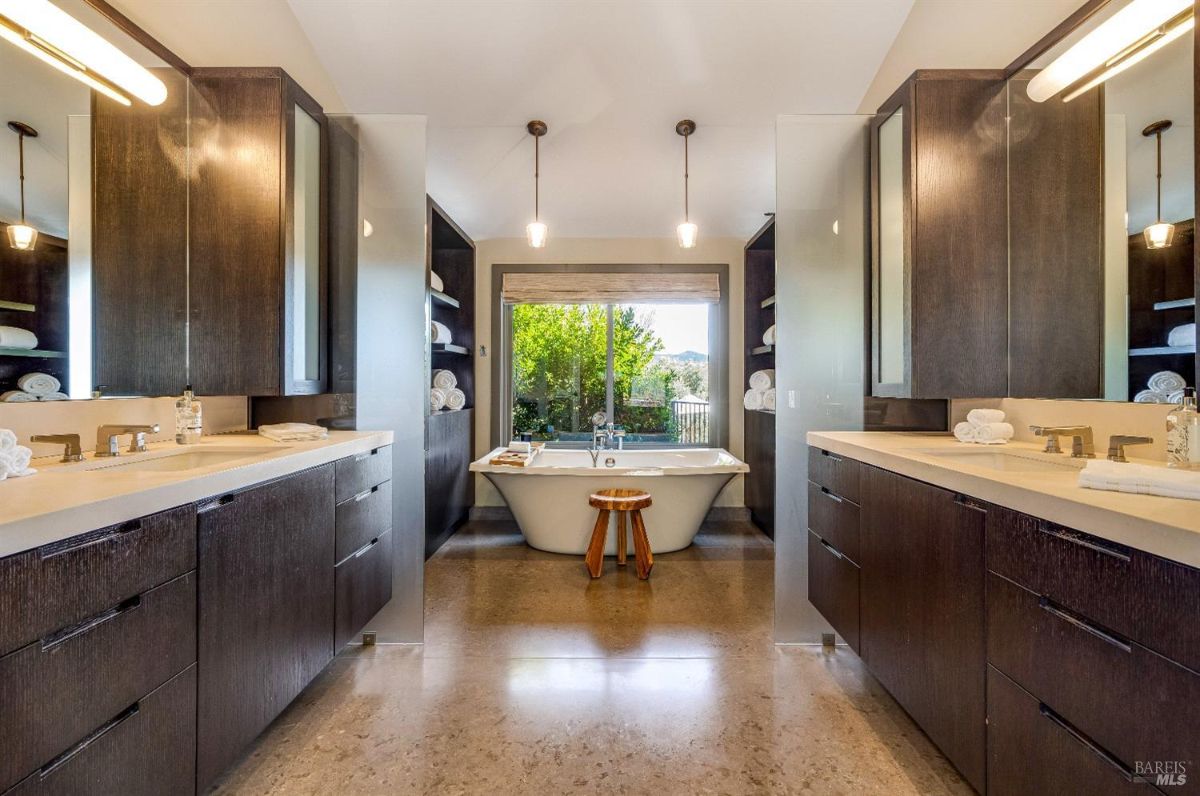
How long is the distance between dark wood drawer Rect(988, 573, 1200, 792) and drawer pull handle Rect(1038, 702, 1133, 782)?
0.01 m

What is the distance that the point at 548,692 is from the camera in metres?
2.00

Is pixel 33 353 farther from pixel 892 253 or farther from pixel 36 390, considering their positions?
pixel 892 253

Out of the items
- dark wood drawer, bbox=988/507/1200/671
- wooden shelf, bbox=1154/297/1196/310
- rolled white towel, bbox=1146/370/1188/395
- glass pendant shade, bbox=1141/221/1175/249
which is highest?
glass pendant shade, bbox=1141/221/1175/249

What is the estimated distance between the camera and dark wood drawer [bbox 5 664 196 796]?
0.95m

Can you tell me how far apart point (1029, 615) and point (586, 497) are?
2.55m

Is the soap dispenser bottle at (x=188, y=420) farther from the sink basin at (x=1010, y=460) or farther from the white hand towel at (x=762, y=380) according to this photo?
the white hand towel at (x=762, y=380)

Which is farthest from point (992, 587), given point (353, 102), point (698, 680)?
point (353, 102)

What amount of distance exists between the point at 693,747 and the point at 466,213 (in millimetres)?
3662

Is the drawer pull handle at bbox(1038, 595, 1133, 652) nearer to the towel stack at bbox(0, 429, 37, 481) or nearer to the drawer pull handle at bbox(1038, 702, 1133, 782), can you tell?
the drawer pull handle at bbox(1038, 702, 1133, 782)

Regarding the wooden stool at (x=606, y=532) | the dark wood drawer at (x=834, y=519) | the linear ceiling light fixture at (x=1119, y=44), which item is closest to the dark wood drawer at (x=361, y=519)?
the wooden stool at (x=606, y=532)

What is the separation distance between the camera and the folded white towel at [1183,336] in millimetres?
1383

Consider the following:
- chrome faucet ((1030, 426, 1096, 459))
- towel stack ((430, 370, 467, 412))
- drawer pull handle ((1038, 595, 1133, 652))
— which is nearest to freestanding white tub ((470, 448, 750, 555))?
towel stack ((430, 370, 467, 412))

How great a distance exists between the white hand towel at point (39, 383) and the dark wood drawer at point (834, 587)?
2536 mm

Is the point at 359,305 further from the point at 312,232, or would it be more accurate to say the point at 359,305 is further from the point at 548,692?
the point at 548,692
